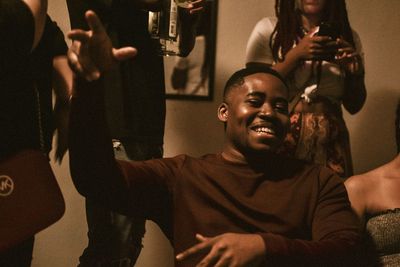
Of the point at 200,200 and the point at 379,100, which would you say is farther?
the point at 379,100

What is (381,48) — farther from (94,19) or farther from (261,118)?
(94,19)

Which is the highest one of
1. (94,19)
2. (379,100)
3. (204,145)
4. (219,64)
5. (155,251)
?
(94,19)

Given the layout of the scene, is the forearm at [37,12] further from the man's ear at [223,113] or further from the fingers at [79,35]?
the man's ear at [223,113]

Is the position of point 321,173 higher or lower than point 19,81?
lower

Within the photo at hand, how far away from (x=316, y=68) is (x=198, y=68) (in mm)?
567

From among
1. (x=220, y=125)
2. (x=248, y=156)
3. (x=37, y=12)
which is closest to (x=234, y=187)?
(x=248, y=156)

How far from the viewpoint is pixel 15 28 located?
805mm

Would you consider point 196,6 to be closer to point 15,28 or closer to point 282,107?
point 282,107

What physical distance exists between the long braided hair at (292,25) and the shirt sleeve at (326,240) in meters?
0.62

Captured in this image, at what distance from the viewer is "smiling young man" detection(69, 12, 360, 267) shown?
1031mm

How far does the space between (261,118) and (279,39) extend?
52 centimetres

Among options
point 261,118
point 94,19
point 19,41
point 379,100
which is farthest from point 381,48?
point 19,41

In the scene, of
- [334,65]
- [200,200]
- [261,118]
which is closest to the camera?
[200,200]

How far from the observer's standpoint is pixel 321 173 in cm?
136
